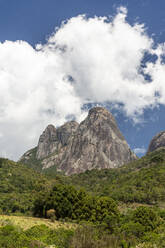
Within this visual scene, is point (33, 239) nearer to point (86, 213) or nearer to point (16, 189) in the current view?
point (86, 213)

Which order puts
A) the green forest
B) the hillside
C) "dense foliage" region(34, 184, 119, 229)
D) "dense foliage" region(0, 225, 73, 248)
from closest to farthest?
"dense foliage" region(0, 225, 73, 248) → the green forest → "dense foliage" region(34, 184, 119, 229) → the hillside

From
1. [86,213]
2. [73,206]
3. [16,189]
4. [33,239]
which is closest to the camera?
[33,239]

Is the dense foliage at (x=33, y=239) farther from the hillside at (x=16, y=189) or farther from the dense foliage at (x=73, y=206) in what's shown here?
the hillside at (x=16, y=189)

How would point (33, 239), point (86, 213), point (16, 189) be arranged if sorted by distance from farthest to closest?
point (16, 189) < point (86, 213) < point (33, 239)

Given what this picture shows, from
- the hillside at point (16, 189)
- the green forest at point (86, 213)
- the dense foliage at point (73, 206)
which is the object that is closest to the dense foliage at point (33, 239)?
the green forest at point (86, 213)

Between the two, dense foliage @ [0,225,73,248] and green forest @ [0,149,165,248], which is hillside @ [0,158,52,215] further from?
dense foliage @ [0,225,73,248]

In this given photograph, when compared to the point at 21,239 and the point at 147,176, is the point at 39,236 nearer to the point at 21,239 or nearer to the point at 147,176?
the point at 21,239

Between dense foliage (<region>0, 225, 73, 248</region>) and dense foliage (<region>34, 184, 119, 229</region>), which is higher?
dense foliage (<region>34, 184, 119, 229</region>)

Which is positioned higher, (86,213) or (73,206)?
(73,206)

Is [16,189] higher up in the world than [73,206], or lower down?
higher up

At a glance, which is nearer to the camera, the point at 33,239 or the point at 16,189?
the point at 33,239

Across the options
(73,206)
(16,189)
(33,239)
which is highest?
(16,189)

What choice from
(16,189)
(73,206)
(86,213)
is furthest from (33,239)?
(16,189)

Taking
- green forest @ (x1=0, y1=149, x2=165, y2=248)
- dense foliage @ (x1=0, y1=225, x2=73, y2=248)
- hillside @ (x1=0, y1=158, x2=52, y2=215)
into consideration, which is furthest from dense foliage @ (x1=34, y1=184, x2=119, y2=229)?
dense foliage @ (x1=0, y1=225, x2=73, y2=248)
